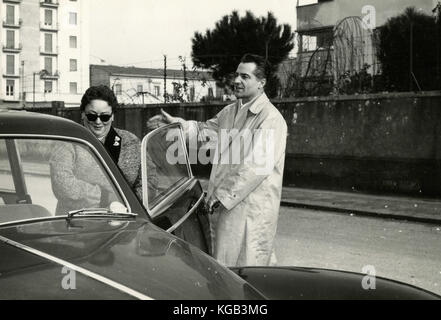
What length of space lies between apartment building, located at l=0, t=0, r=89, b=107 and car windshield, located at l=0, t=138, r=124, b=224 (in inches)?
2455

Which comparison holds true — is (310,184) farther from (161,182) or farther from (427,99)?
(161,182)

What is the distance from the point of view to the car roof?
2891 millimetres

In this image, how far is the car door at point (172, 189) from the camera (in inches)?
135

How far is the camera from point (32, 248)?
2.33m

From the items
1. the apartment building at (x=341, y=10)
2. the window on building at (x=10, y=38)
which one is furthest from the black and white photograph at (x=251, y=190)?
the window on building at (x=10, y=38)

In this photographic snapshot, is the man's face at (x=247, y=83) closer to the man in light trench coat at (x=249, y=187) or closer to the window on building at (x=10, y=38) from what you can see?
the man in light trench coat at (x=249, y=187)

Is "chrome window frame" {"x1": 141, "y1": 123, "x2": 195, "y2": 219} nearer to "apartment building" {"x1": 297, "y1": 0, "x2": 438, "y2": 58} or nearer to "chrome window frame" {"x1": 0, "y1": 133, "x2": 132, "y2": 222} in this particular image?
"chrome window frame" {"x1": 0, "y1": 133, "x2": 132, "y2": 222}

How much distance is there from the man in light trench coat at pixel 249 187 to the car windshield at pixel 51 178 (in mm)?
1219

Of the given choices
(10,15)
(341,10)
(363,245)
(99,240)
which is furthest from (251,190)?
(10,15)

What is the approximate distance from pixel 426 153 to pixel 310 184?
9.63 feet

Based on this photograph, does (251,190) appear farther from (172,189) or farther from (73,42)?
(73,42)

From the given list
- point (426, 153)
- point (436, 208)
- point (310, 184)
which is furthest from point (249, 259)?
point (310, 184)

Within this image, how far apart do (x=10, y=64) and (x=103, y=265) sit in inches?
2745

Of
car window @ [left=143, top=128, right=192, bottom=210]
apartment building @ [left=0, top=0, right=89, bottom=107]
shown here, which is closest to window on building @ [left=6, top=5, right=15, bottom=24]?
apartment building @ [left=0, top=0, right=89, bottom=107]
